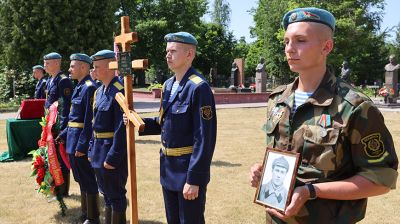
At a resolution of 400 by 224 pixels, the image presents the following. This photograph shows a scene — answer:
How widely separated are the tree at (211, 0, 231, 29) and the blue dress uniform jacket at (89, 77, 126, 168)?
6480 cm

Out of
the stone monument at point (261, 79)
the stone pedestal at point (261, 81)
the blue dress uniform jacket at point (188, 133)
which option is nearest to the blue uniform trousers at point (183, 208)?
the blue dress uniform jacket at point (188, 133)

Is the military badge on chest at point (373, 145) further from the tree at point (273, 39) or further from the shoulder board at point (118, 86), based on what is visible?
the tree at point (273, 39)

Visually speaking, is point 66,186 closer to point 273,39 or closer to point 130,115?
point 130,115

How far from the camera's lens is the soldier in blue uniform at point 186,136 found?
10.9ft

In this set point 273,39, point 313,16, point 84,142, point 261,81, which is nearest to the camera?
point 313,16

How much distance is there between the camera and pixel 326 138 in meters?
1.93

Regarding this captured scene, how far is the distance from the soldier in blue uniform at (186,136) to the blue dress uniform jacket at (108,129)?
86 cm

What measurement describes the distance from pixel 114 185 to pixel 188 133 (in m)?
1.48

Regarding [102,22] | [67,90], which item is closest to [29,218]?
[67,90]

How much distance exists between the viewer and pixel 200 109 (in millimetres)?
3387

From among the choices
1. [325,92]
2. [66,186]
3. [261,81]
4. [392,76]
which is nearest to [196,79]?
[325,92]

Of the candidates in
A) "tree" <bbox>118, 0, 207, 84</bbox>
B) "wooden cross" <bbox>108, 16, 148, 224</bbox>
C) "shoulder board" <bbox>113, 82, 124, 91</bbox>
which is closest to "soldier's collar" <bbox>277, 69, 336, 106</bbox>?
"wooden cross" <bbox>108, 16, 148, 224</bbox>

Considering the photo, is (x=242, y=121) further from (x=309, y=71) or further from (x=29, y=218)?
(x=309, y=71)

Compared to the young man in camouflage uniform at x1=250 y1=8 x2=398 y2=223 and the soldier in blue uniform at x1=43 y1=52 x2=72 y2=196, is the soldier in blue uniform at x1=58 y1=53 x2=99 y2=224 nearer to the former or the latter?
the soldier in blue uniform at x1=43 y1=52 x2=72 y2=196
